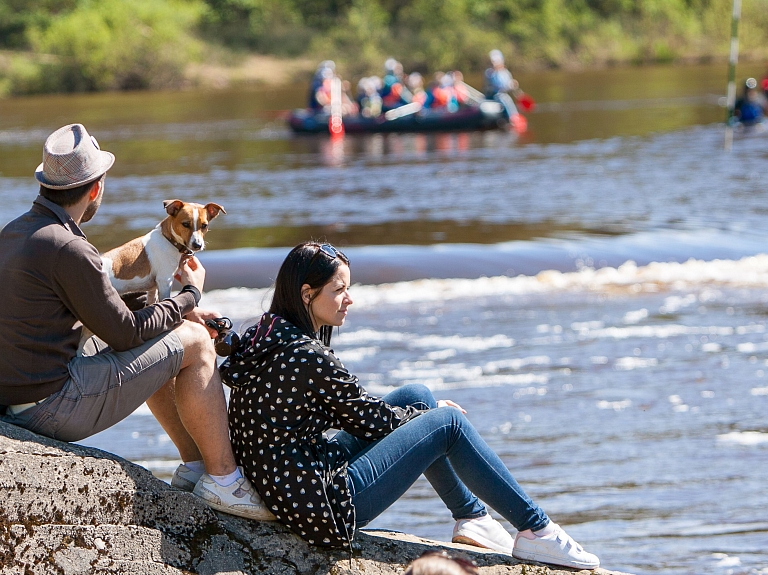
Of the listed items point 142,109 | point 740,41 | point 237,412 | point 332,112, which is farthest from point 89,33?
point 237,412

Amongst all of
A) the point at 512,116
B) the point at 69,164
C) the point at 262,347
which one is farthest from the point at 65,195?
the point at 512,116

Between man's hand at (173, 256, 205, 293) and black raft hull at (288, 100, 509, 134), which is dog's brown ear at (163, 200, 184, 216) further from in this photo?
black raft hull at (288, 100, 509, 134)

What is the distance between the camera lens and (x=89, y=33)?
5159 cm

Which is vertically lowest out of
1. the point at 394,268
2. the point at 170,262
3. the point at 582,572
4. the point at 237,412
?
the point at 394,268

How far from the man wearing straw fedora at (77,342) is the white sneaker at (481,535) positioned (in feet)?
2.62

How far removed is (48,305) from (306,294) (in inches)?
35.2

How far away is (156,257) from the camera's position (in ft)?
15.6

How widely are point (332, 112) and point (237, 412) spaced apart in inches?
1056

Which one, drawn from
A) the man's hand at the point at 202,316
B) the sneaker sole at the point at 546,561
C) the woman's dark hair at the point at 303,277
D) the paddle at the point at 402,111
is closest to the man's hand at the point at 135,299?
the man's hand at the point at 202,316

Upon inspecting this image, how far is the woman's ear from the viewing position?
3.94 m

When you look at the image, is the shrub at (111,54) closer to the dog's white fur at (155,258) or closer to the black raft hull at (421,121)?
the black raft hull at (421,121)

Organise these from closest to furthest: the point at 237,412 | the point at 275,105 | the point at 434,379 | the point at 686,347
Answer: the point at 237,412
the point at 434,379
the point at 686,347
the point at 275,105

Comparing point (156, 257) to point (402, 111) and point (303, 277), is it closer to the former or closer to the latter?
point (303, 277)

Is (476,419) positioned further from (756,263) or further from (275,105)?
(275,105)
